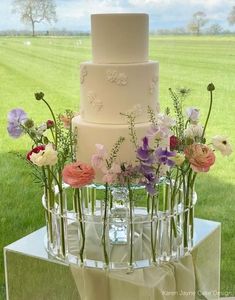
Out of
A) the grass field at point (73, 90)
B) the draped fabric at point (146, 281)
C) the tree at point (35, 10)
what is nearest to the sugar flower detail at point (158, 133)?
the draped fabric at point (146, 281)

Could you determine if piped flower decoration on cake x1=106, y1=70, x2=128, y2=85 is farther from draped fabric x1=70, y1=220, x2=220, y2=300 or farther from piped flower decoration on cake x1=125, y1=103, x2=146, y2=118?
draped fabric x1=70, y1=220, x2=220, y2=300

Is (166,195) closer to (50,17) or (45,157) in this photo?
(45,157)

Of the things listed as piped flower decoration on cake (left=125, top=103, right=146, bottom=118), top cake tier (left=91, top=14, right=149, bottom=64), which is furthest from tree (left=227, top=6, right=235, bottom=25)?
piped flower decoration on cake (left=125, top=103, right=146, bottom=118)

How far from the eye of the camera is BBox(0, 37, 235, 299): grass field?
2.71 metres

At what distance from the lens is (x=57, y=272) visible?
1.47m

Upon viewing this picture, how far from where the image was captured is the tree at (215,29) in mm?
2650

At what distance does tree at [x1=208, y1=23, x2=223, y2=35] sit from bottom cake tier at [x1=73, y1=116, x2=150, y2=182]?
4.37ft

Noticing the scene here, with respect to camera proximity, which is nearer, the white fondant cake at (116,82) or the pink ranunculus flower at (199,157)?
the pink ranunculus flower at (199,157)

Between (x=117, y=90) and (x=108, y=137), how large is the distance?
136mm

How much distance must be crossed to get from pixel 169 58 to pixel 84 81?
1.35 meters

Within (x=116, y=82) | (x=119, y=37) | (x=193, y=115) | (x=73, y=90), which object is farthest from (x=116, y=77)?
(x=73, y=90)

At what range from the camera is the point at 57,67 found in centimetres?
301

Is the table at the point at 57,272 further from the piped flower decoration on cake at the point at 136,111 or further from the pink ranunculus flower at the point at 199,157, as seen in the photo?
the piped flower decoration on cake at the point at 136,111

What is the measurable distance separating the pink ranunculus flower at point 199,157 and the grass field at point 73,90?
1.19 meters
